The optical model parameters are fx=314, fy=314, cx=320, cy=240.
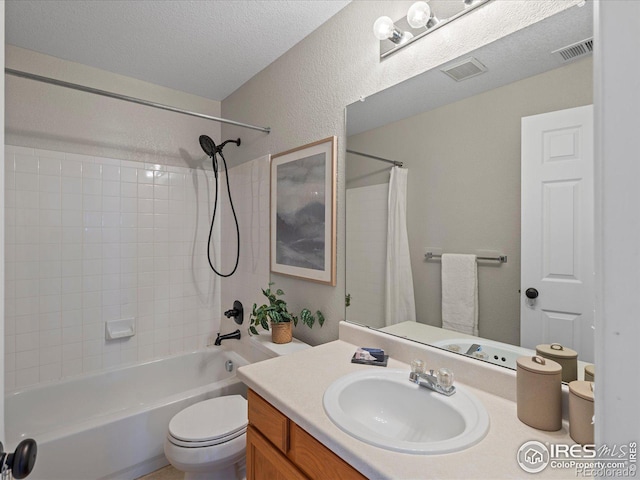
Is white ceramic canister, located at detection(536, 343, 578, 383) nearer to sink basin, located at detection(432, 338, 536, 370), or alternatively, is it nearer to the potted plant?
sink basin, located at detection(432, 338, 536, 370)

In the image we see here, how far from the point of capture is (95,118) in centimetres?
213

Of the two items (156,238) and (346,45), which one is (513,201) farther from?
(156,238)

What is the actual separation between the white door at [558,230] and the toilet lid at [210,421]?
1.36 metres

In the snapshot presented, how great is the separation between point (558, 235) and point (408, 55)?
35.5 inches

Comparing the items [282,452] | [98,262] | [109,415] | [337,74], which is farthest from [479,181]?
[98,262]

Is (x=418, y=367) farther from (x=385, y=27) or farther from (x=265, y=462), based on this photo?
(x=385, y=27)

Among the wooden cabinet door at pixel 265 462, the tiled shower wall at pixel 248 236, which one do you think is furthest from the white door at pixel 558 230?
the tiled shower wall at pixel 248 236

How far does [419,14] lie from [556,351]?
1.23 meters

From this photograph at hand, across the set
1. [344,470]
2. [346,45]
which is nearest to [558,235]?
[344,470]

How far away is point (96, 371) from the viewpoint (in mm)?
2133

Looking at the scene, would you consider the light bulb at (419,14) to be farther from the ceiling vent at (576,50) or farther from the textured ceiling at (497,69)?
the ceiling vent at (576,50)

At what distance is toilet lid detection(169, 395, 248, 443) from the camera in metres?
1.50

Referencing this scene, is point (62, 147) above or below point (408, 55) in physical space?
below

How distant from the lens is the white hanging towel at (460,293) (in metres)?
1.11
